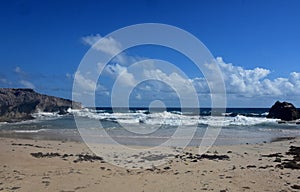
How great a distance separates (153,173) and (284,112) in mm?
52025

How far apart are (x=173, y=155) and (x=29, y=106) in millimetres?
70988

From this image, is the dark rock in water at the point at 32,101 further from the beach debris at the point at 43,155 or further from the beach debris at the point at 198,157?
the beach debris at the point at 198,157

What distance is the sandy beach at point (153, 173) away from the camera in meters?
10.5

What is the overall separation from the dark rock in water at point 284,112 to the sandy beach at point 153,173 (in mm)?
42842

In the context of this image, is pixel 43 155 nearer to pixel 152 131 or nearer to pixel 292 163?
pixel 292 163

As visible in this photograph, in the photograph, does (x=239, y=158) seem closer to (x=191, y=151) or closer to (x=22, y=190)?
(x=191, y=151)

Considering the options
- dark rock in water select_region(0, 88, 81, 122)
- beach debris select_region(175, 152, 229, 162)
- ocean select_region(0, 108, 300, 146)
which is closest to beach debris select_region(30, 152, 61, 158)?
beach debris select_region(175, 152, 229, 162)

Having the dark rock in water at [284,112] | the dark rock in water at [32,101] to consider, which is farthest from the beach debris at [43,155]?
the dark rock in water at [32,101]

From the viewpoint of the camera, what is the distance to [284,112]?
193 ft

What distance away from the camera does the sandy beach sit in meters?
10.5

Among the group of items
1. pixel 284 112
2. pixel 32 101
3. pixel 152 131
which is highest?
pixel 32 101

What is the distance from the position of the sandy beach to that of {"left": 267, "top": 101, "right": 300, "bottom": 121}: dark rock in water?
42.8 meters

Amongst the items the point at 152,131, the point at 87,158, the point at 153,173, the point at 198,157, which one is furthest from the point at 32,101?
the point at 153,173

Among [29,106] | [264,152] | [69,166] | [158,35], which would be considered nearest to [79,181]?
[69,166]
